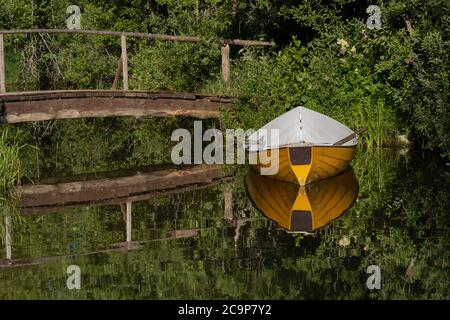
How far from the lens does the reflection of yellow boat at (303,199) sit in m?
11.5

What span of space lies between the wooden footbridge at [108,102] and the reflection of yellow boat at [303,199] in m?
3.43

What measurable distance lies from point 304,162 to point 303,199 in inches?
28.2

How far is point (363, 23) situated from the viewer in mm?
18750

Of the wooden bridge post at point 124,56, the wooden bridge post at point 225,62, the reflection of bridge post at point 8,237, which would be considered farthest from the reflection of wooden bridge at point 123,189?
the wooden bridge post at point 225,62

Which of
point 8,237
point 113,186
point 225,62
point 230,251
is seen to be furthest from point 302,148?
point 225,62

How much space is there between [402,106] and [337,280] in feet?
27.8

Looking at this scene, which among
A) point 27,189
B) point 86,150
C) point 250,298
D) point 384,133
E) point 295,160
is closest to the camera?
point 250,298

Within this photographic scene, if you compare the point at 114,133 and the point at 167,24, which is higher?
the point at 167,24

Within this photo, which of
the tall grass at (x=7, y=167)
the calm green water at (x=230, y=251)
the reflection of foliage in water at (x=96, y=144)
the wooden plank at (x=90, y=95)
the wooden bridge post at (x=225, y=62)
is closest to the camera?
the calm green water at (x=230, y=251)

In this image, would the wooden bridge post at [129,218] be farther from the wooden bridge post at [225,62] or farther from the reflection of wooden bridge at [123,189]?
the wooden bridge post at [225,62]

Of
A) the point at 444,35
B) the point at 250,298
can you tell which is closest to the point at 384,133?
the point at 444,35

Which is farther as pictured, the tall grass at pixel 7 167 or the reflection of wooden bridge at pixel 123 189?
the tall grass at pixel 7 167

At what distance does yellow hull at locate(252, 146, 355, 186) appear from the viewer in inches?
524

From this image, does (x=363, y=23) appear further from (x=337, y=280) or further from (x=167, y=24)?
(x=337, y=280)
